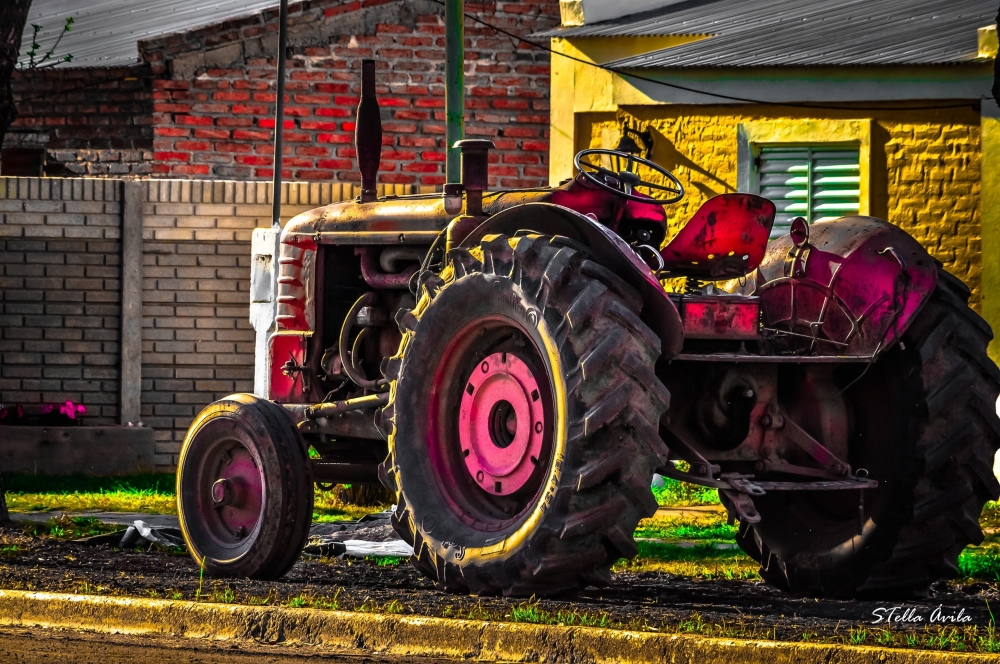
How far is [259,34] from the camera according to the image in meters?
19.5

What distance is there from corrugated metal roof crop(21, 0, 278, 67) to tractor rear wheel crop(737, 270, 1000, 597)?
1459 cm

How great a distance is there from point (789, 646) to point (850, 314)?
238 centimetres

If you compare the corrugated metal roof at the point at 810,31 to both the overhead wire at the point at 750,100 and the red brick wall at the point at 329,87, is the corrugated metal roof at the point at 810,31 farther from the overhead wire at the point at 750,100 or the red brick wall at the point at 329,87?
the red brick wall at the point at 329,87

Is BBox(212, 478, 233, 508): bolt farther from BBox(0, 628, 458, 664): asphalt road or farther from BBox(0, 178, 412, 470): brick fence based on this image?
BBox(0, 178, 412, 470): brick fence

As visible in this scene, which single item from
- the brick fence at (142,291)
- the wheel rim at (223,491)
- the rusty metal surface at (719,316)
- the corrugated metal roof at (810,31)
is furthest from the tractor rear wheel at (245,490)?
the corrugated metal roof at (810,31)

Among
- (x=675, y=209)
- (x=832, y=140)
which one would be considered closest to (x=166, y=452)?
(x=675, y=209)

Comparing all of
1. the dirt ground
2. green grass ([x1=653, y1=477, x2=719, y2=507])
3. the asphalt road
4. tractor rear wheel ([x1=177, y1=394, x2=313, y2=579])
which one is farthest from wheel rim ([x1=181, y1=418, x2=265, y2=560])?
green grass ([x1=653, y1=477, x2=719, y2=507])

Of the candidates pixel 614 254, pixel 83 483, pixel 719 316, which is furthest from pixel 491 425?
pixel 83 483

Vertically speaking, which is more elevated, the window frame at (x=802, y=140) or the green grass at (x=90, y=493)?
the window frame at (x=802, y=140)

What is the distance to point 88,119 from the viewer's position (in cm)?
2062

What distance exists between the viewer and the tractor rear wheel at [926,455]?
282 inches

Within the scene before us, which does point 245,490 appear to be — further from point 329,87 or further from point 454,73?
point 329,87

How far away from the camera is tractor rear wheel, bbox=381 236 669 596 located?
605 centimetres

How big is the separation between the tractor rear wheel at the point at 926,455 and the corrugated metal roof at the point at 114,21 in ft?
47.9
